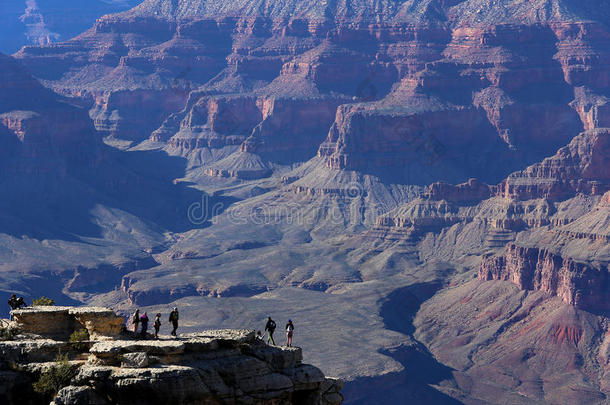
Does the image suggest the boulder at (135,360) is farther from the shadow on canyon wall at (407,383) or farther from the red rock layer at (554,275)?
the red rock layer at (554,275)

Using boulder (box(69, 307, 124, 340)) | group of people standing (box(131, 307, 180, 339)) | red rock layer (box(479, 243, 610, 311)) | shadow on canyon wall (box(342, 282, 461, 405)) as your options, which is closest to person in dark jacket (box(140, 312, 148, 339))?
group of people standing (box(131, 307, 180, 339))

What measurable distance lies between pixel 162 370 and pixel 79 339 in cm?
631

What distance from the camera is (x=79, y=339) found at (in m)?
51.0

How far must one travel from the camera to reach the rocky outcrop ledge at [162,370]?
45625 mm

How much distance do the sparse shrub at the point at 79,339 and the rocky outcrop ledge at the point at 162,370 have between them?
0.05 metres

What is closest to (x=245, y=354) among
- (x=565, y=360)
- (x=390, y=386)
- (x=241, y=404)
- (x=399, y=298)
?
(x=241, y=404)

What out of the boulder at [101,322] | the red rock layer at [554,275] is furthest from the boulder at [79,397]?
the red rock layer at [554,275]

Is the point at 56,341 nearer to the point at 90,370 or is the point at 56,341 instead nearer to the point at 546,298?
the point at 90,370

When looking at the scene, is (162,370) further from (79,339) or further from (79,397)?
(79,339)

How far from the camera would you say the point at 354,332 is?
545ft

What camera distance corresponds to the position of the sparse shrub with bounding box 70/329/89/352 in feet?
165

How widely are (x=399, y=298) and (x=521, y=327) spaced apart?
24.6 metres

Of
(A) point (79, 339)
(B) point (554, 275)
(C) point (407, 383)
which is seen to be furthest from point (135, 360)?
(B) point (554, 275)

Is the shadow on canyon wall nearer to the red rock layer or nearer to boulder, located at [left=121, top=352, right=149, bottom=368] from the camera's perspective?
the red rock layer
